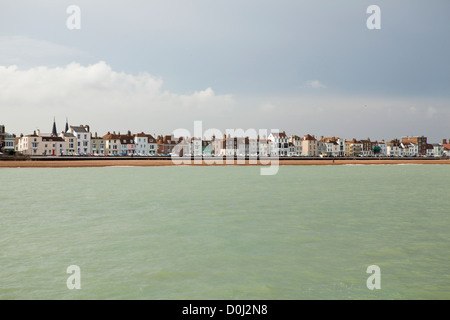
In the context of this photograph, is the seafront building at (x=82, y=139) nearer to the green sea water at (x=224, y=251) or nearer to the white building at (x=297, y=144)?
the white building at (x=297, y=144)

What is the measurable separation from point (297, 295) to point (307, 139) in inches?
6054

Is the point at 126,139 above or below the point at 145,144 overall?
above

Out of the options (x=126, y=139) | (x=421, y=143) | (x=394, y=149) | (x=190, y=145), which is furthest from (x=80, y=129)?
(x=421, y=143)

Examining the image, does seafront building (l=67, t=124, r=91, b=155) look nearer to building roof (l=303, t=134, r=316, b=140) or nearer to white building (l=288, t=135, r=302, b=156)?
white building (l=288, t=135, r=302, b=156)

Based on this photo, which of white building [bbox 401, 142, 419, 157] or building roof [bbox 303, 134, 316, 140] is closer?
building roof [bbox 303, 134, 316, 140]

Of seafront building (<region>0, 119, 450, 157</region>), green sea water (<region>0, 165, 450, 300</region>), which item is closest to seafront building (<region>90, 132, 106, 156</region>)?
A: seafront building (<region>0, 119, 450, 157</region>)

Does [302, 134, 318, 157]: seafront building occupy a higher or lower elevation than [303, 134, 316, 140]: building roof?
lower

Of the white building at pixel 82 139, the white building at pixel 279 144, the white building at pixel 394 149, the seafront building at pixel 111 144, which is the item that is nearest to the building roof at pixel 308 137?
the white building at pixel 279 144

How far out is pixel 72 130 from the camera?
128625 mm

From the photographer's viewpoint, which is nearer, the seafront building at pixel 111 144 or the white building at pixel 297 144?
the seafront building at pixel 111 144

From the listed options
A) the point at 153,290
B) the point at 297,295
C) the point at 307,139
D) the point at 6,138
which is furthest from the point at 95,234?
the point at 307,139

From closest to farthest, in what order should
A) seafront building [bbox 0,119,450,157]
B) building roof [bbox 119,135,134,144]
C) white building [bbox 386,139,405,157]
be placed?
1. seafront building [bbox 0,119,450,157]
2. building roof [bbox 119,135,134,144]
3. white building [bbox 386,139,405,157]

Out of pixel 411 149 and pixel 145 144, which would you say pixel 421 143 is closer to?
pixel 411 149
